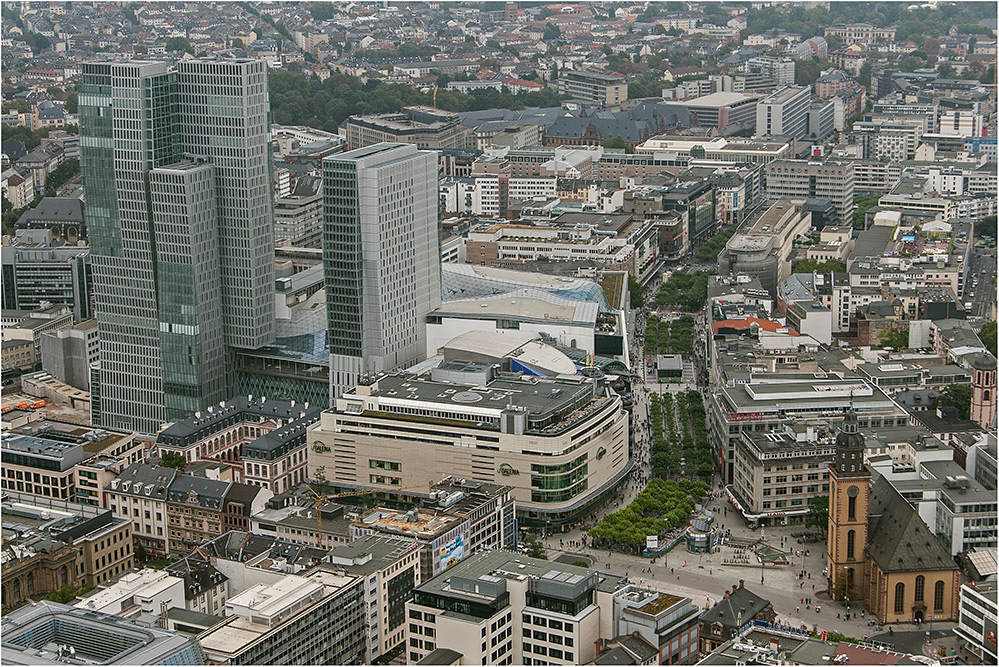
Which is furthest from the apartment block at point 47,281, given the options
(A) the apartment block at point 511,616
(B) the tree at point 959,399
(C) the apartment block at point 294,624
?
(A) the apartment block at point 511,616

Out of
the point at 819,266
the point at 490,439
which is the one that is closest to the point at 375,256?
the point at 490,439

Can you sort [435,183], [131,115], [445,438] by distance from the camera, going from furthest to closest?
1. [435,183]
2. [131,115]
3. [445,438]

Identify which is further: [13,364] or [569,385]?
[13,364]

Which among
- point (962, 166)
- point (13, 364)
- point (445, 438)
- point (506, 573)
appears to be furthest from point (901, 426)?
point (962, 166)

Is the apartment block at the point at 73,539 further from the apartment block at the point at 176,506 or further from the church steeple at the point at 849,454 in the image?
the church steeple at the point at 849,454

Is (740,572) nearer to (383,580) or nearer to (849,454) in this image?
(849,454)

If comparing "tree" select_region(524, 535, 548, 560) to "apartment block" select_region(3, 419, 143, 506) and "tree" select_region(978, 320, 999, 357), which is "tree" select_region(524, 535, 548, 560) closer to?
"apartment block" select_region(3, 419, 143, 506)

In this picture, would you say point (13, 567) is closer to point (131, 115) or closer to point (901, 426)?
point (131, 115)
